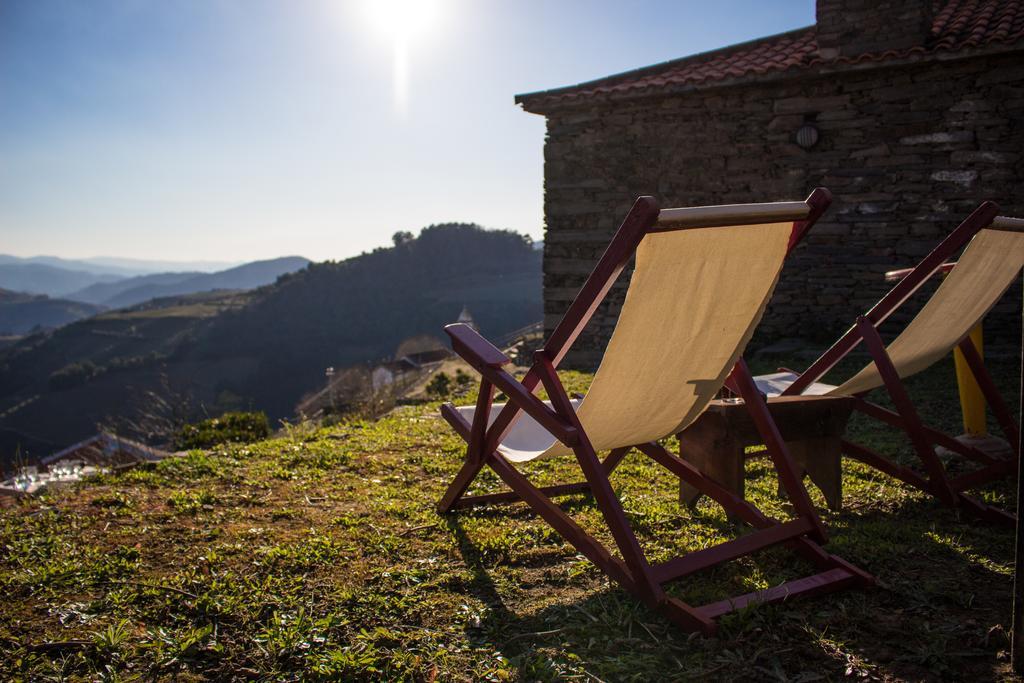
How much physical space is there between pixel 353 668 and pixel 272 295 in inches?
2813

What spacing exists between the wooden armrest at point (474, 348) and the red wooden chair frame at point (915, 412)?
1453mm

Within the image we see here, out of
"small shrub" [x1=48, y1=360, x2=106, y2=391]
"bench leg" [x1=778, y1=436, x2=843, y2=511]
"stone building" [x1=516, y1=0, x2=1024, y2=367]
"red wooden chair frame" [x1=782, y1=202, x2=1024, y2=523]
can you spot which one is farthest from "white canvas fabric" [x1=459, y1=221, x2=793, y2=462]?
"small shrub" [x1=48, y1=360, x2=106, y2=391]

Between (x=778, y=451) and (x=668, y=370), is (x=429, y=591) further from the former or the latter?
(x=778, y=451)

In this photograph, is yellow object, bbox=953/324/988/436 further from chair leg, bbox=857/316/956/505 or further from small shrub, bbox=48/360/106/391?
small shrub, bbox=48/360/106/391

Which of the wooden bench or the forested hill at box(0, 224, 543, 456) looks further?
the forested hill at box(0, 224, 543, 456)

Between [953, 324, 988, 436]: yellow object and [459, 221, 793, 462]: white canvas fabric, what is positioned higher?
[459, 221, 793, 462]: white canvas fabric

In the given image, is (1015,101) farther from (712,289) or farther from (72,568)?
(72,568)

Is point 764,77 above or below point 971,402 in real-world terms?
above

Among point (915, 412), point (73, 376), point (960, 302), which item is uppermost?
point (960, 302)

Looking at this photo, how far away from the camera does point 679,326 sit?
2047 millimetres

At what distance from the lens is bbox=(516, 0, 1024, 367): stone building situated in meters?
6.83

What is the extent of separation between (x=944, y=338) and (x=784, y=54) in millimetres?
6391

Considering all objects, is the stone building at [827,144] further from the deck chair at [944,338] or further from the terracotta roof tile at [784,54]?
the deck chair at [944,338]

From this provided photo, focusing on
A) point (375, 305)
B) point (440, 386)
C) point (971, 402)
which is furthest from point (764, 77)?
point (375, 305)
